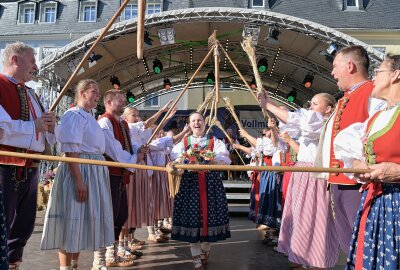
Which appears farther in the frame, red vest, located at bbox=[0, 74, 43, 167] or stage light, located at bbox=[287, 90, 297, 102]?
stage light, located at bbox=[287, 90, 297, 102]

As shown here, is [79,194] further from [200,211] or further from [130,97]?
[130,97]

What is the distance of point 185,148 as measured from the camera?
4.32m

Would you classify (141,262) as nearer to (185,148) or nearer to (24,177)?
(185,148)

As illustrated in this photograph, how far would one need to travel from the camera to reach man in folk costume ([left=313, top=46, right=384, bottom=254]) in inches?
90.9

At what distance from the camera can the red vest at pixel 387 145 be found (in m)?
1.72

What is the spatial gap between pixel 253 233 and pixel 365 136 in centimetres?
472

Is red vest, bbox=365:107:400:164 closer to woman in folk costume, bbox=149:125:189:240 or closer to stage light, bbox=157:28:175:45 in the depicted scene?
woman in folk costume, bbox=149:125:189:240

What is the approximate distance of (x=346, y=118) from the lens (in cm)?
234

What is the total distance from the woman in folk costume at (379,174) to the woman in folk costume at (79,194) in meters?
1.94

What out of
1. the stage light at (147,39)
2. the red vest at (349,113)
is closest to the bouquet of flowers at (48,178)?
the stage light at (147,39)

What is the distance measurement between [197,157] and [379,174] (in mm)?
2471

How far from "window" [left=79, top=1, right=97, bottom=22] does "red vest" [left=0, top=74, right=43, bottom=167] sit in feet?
58.2

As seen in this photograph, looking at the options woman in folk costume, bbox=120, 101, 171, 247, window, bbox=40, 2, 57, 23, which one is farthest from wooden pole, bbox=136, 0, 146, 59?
window, bbox=40, 2, 57, 23

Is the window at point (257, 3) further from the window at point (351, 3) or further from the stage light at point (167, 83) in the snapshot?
the stage light at point (167, 83)
